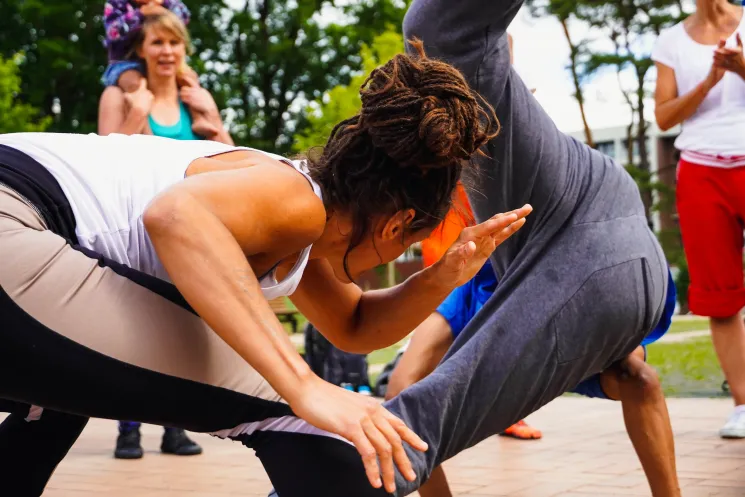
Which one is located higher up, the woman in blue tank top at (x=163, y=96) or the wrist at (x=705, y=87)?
the woman in blue tank top at (x=163, y=96)

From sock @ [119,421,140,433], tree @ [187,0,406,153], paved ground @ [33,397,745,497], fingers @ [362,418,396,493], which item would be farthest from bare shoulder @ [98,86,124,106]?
tree @ [187,0,406,153]

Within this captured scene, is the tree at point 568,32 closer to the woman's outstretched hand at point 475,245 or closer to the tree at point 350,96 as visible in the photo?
the tree at point 350,96

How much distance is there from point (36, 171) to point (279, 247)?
0.54 metres

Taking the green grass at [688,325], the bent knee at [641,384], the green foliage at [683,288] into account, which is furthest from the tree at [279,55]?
the bent knee at [641,384]

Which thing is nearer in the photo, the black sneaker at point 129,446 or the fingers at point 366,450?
the fingers at point 366,450

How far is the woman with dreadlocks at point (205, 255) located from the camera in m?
1.93

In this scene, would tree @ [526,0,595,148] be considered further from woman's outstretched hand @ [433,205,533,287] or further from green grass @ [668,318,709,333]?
woman's outstretched hand @ [433,205,533,287]

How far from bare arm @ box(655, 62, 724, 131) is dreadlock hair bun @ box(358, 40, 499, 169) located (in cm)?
296

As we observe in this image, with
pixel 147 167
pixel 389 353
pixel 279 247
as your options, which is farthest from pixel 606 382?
pixel 389 353

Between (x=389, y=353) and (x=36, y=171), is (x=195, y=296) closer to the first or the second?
(x=36, y=171)

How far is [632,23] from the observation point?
23.3 m

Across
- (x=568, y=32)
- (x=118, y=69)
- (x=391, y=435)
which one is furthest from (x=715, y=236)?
(x=568, y=32)

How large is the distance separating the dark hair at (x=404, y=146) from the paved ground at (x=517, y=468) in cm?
191

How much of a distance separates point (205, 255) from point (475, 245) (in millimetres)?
791
